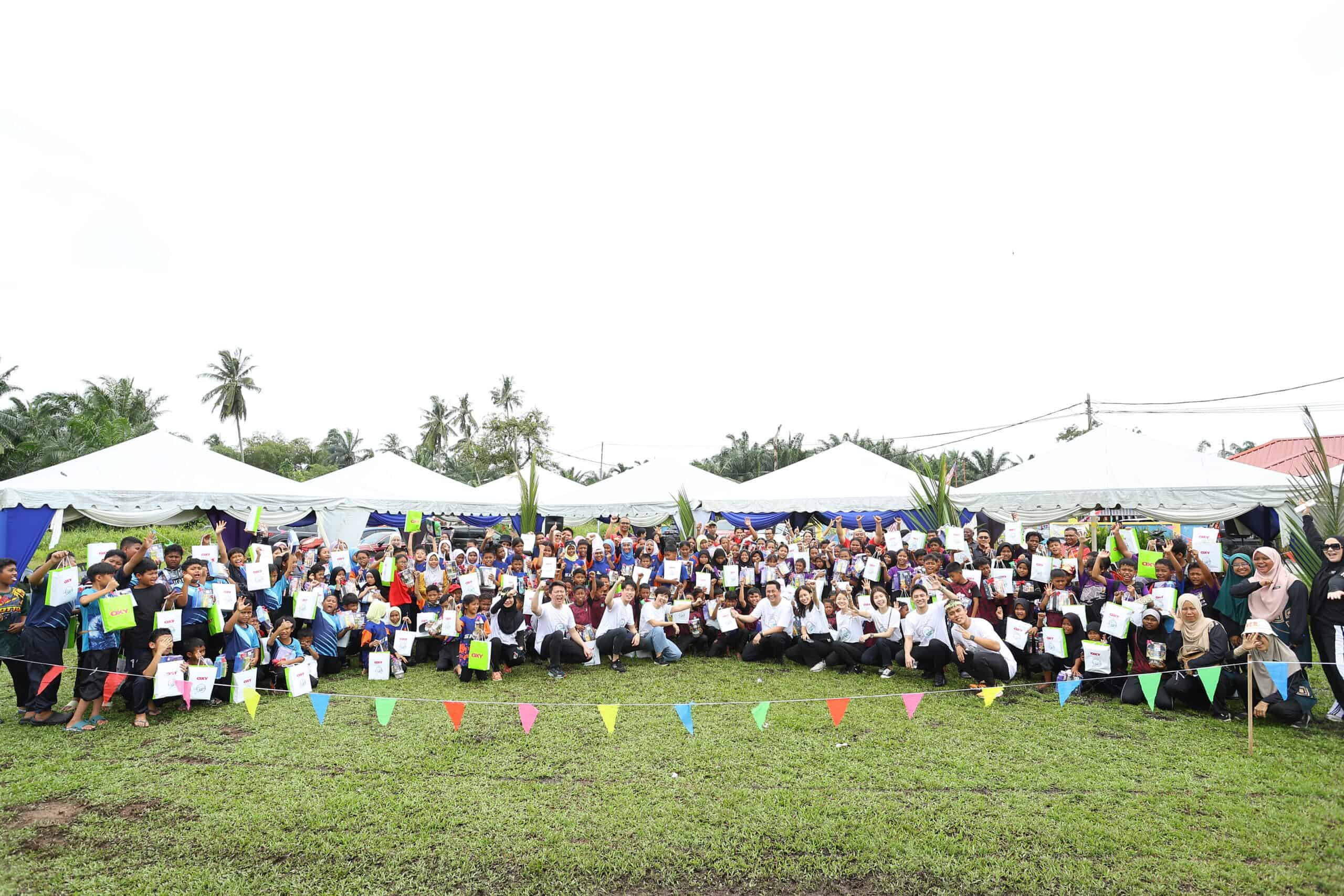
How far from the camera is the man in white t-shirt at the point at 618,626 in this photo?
340 inches

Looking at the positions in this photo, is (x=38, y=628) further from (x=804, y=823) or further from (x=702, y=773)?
(x=804, y=823)

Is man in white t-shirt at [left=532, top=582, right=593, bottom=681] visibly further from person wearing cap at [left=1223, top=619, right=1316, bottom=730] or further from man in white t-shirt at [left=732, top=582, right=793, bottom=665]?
person wearing cap at [left=1223, top=619, right=1316, bottom=730]

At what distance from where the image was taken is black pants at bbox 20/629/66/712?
605cm

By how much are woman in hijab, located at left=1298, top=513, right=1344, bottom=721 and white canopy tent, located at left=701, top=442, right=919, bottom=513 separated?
8.93 m

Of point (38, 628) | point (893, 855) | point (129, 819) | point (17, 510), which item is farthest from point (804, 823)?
point (17, 510)

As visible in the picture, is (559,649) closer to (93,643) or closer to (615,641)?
(615,641)

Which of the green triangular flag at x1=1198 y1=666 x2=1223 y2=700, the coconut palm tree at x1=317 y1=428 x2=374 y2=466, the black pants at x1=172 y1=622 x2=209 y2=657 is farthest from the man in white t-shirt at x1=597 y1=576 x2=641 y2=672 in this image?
the coconut palm tree at x1=317 y1=428 x2=374 y2=466

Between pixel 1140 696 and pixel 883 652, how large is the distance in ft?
8.12

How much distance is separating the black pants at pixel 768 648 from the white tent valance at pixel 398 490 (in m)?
9.74

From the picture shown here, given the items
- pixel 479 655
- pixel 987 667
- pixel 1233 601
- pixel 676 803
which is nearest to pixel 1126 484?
pixel 1233 601

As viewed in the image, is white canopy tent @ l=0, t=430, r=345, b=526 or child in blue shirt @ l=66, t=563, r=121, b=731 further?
white canopy tent @ l=0, t=430, r=345, b=526

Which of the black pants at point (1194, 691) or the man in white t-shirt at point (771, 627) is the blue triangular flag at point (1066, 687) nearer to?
the black pants at point (1194, 691)

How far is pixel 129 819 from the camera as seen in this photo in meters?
4.30

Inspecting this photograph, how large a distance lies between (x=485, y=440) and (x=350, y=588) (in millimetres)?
29641
